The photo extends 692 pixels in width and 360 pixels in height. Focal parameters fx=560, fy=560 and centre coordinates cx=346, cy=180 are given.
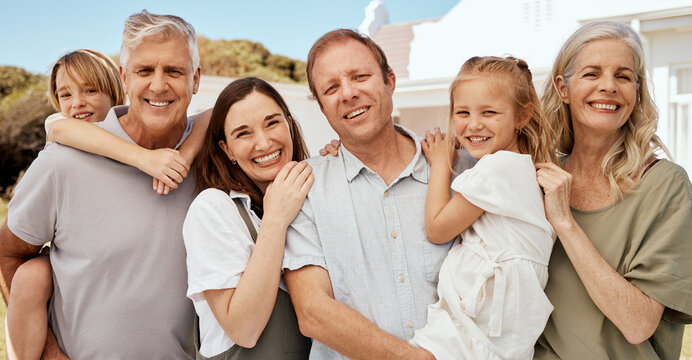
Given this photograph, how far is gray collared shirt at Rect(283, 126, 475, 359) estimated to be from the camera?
231 centimetres

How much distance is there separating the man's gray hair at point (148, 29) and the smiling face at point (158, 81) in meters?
0.02

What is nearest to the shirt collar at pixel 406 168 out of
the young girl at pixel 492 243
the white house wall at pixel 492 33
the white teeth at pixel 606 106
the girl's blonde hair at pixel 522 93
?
the young girl at pixel 492 243

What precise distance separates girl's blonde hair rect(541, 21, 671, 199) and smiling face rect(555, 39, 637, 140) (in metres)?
0.04

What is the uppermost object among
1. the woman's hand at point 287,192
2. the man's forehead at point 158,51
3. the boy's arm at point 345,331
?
the man's forehead at point 158,51

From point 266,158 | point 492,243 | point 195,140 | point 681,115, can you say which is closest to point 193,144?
point 195,140

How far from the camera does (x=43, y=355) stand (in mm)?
2615

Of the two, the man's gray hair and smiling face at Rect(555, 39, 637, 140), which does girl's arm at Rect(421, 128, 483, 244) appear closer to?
smiling face at Rect(555, 39, 637, 140)

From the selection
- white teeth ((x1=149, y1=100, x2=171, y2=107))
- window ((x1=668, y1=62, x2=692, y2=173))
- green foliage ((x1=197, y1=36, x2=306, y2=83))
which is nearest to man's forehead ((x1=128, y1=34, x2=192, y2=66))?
white teeth ((x1=149, y1=100, x2=171, y2=107))

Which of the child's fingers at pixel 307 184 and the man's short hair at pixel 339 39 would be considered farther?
the man's short hair at pixel 339 39

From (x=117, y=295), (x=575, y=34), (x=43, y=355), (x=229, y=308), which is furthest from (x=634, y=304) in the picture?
(x=43, y=355)

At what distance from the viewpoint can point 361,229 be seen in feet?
7.88

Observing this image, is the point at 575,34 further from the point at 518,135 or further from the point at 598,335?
the point at 598,335

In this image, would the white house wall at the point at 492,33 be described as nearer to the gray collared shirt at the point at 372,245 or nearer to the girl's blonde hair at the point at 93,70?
the girl's blonde hair at the point at 93,70

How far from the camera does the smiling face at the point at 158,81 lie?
8.57 ft
